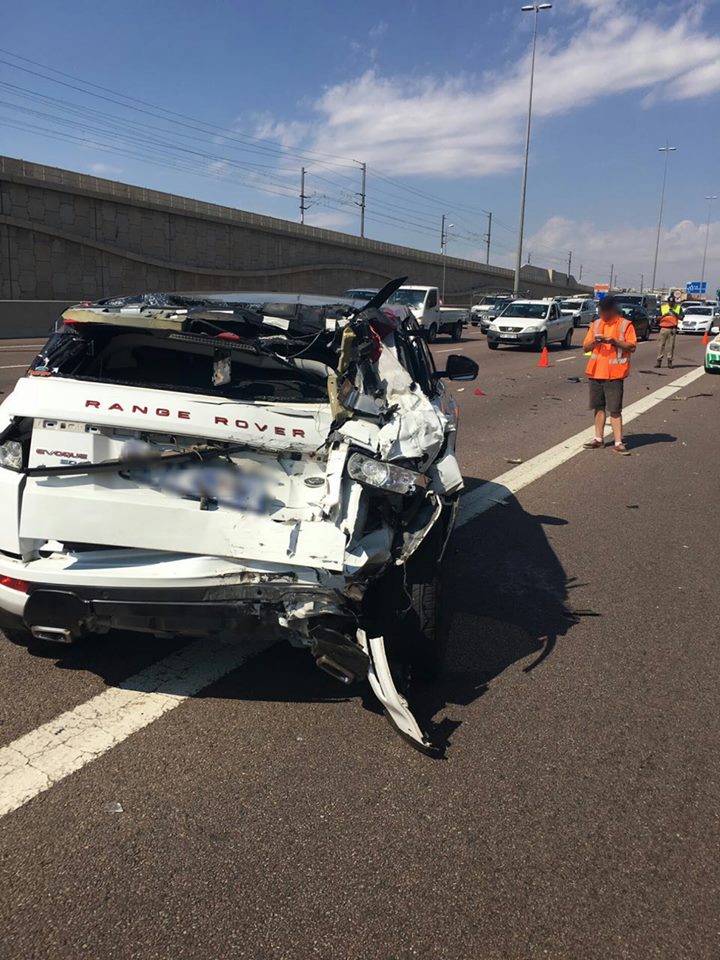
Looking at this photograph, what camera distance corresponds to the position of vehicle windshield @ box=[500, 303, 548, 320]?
27062 mm

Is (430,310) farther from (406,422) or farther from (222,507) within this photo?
(222,507)

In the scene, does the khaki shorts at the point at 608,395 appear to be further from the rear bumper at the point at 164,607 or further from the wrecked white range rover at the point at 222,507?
the rear bumper at the point at 164,607

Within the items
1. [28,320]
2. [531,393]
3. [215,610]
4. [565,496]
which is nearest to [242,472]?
[215,610]

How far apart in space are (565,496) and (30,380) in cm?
538

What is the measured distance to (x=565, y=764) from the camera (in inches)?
122

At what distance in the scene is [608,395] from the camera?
931 cm

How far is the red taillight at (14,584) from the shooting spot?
3110 mm

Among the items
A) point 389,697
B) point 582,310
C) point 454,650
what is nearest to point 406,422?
point 389,697

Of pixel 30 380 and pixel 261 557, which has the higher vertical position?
pixel 30 380

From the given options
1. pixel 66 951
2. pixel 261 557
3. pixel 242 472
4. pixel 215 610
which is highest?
pixel 242 472

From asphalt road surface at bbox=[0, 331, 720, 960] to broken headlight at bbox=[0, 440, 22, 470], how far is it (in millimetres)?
1068

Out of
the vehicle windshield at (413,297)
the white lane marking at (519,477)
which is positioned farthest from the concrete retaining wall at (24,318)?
the white lane marking at (519,477)

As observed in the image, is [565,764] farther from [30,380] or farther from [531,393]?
[531,393]

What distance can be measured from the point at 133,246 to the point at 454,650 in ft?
125
